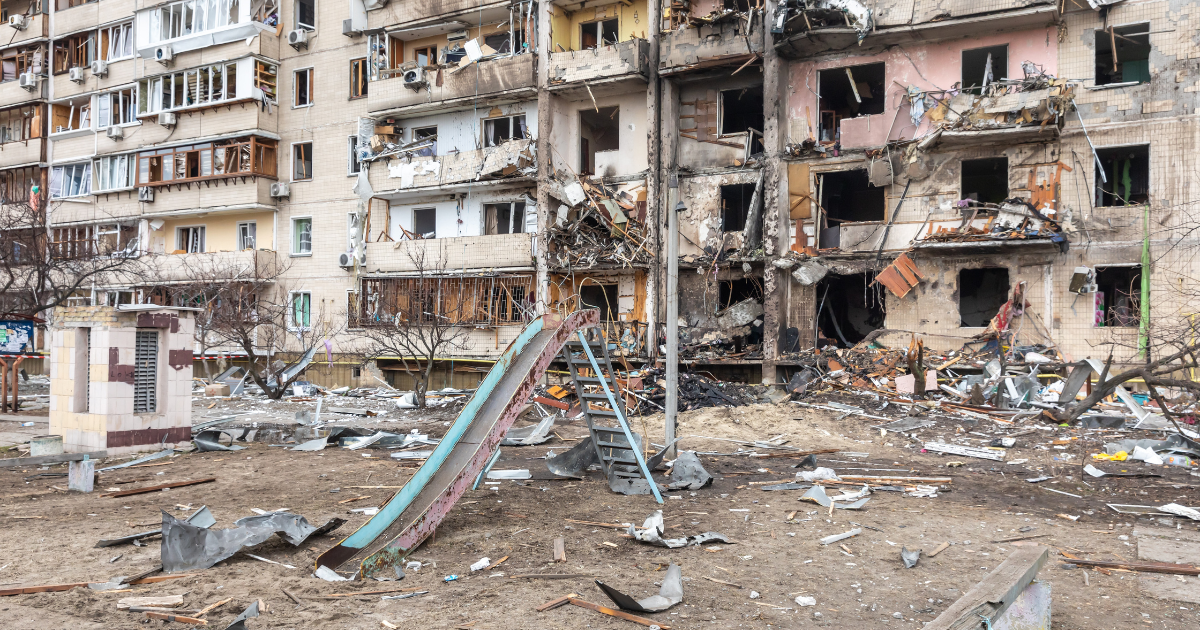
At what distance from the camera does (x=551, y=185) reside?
83.1ft

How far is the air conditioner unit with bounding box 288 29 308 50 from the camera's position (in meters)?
30.2

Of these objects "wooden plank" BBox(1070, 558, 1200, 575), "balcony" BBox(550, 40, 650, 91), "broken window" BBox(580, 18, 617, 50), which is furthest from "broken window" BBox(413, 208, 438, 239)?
"wooden plank" BBox(1070, 558, 1200, 575)

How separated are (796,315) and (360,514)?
54.0 ft

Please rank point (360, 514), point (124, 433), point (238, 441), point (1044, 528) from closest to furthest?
1. point (1044, 528)
2. point (360, 514)
3. point (124, 433)
4. point (238, 441)

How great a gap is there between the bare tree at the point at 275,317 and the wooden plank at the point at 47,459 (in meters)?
15.4

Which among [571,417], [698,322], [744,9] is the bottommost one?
[571,417]

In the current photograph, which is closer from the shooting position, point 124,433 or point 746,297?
point 124,433

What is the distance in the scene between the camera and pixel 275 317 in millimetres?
29984

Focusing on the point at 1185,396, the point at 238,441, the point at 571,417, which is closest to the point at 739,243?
the point at 571,417

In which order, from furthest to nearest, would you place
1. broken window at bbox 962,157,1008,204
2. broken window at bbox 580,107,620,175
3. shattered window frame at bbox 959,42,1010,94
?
broken window at bbox 580,107,620,175, broken window at bbox 962,157,1008,204, shattered window frame at bbox 959,42,1010,94

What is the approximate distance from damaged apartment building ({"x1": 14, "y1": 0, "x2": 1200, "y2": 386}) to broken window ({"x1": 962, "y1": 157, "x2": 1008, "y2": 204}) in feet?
0.46

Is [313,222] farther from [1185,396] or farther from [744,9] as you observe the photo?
[1185,396]

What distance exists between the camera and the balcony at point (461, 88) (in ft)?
85.0

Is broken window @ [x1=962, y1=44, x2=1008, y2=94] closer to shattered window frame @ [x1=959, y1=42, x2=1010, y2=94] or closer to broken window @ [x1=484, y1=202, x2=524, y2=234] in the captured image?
shattered window frame @ [x1=959, y1=42, x2=1010, y2=94]
